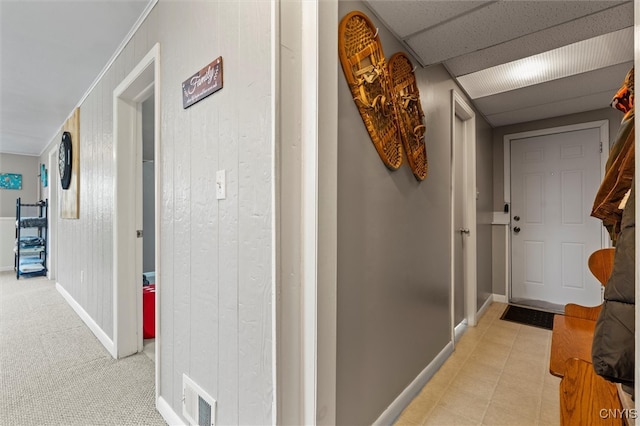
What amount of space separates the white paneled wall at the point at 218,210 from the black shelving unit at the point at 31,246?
4.84 m

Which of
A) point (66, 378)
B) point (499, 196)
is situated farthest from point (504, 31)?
point (66, 378)

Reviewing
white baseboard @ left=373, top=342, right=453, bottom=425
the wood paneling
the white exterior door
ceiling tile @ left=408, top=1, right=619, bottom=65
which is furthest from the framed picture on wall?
the white exterior door

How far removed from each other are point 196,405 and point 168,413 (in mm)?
298

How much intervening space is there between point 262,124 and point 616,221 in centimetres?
117

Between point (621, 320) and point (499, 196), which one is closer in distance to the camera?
point (621, 320)

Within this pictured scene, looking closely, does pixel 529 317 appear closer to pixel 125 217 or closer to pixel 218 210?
pixel 218 210

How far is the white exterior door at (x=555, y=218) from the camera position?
9.84ft

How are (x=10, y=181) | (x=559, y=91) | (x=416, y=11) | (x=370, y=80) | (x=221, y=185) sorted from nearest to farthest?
(x=221, y=185), (x=370, y=80), (x=416, y=11), (x=559, y=91), (x=10, y=181)

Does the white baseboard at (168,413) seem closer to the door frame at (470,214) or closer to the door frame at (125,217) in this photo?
the door frame at (125,217)

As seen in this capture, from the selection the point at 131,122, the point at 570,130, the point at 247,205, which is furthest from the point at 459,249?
the point at 131,122

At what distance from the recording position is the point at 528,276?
3.37m

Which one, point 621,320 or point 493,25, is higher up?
point 493,25

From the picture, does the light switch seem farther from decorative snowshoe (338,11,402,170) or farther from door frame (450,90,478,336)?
door frame (450,90,478,336)

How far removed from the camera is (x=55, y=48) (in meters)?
2.11
